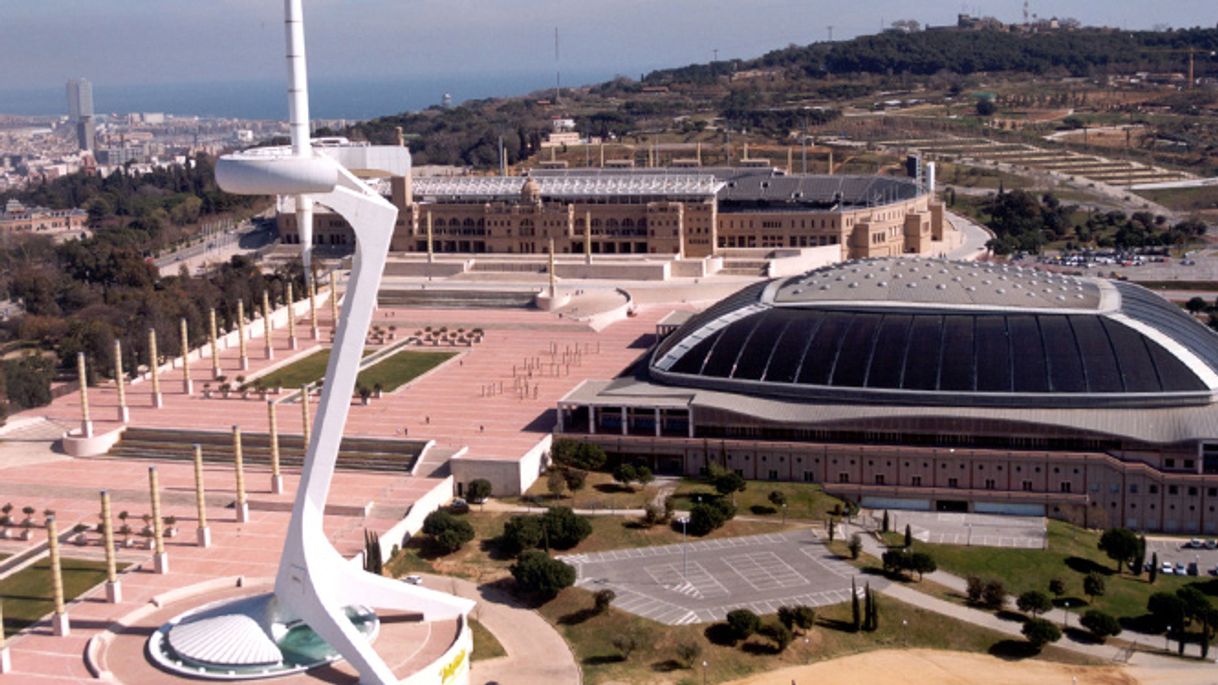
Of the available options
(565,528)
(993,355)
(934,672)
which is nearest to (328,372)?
(565,528)

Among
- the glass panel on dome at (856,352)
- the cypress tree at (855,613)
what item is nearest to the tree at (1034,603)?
the cypress tree at (855,613)

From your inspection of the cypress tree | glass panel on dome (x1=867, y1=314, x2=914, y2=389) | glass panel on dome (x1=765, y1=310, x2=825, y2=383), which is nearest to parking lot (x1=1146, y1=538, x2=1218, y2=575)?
glass panel on dome (x1=867, y1=314, x2=914, y2=389)

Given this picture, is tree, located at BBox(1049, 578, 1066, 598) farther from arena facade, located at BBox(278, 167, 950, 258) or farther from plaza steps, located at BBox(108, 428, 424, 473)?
arena facade, located at BBox(278, 167, 950, 258)

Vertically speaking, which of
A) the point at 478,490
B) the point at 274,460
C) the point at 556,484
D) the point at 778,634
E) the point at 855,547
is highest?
the point at 274,460

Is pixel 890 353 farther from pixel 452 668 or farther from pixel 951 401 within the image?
pixel 452 668

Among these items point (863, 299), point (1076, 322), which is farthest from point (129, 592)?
point (1076, 322)

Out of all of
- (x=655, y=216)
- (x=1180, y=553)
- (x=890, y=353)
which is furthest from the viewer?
(x=655, y=216)
